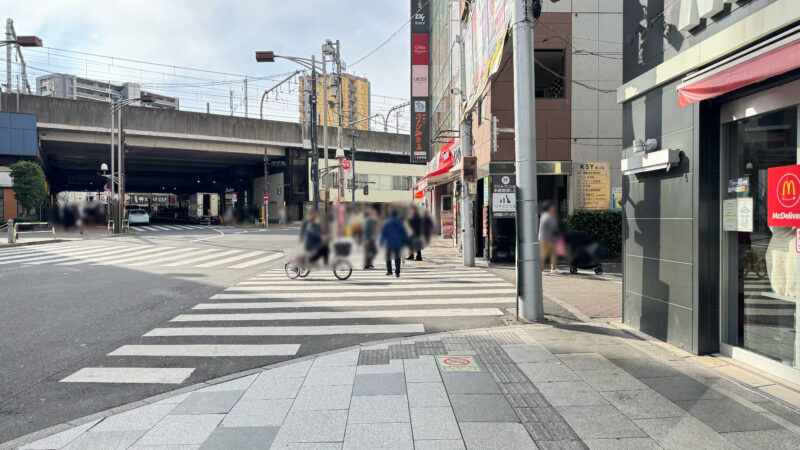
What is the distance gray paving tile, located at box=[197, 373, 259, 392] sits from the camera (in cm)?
562

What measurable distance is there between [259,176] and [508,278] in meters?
11.6

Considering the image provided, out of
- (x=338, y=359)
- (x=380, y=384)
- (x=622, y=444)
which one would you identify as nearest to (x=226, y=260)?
→ (x=338, y=359)

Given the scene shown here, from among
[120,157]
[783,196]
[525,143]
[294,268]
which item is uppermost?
[525,143]

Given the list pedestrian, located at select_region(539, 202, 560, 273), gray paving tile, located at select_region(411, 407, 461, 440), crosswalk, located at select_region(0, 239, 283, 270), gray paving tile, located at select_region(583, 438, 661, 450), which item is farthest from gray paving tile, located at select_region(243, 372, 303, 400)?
crosswalk, located at select_region(0, 239, 283, 270)

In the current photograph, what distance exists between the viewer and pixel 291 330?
27.8 feet

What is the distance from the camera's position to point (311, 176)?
408 cm

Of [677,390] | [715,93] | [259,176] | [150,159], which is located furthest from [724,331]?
[150,159]

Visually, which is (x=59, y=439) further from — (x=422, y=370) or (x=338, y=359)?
(x=422, y=370)

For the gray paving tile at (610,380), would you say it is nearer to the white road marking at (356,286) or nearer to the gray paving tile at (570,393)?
the gray paving tile at (570,393)

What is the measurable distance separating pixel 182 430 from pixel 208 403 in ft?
2.10

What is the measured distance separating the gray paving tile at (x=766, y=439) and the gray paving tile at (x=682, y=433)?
0.11 m

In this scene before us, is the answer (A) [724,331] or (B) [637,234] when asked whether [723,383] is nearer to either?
(A) [724,331]

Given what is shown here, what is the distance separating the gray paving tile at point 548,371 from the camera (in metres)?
5.75

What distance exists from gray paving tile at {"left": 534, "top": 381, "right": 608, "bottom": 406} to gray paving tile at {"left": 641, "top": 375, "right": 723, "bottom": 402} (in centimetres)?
75
